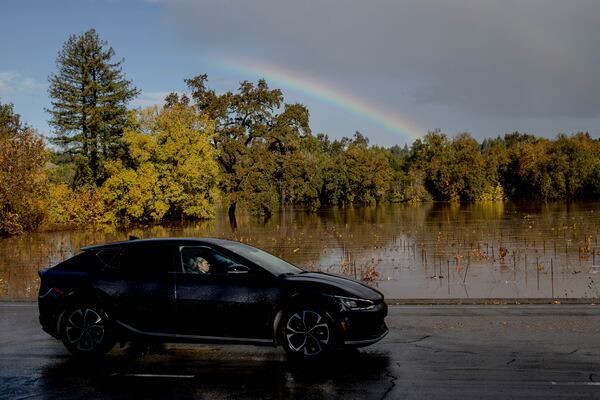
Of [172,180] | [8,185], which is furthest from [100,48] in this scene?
[8,185]

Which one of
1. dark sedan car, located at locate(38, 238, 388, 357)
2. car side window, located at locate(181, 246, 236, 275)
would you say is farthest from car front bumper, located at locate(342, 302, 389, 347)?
car side window, located at locate(181, 246, 236, 275)

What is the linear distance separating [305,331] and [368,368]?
0.99m

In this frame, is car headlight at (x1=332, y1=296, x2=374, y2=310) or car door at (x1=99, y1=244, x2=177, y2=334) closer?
car headlight at (x1=332, y1=296, x2=374, y2=310)

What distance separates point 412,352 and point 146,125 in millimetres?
54075

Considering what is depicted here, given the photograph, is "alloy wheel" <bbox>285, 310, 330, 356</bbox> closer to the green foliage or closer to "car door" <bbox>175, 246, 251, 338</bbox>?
"car door" <bbox>175, 246, 251, 338</bbox>

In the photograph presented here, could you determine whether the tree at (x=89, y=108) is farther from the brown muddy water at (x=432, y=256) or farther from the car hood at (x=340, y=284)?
the car hood at (x=340, y=284)

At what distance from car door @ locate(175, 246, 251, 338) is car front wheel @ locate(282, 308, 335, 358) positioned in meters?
0.59

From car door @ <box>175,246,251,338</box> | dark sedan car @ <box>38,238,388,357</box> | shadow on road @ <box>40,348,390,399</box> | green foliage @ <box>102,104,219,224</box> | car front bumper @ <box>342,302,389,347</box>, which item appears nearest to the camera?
shadow on road @ <box>40,348,390,399</box>

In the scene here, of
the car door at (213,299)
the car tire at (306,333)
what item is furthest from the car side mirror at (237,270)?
the car tire at (306,333)

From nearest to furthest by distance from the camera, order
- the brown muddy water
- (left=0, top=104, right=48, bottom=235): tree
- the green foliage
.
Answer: the brown muddy water → (left=0, top=104, right=48, bottom=235): tree → the green foliage

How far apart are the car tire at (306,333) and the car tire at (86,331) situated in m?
2.62

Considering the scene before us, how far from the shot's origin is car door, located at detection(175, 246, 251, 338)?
8719 millimetres

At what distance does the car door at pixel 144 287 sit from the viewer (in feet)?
29.6

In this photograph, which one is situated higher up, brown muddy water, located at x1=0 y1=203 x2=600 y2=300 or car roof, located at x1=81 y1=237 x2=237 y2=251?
car roof, located at x1=81 y1=237 x2=237 y2=251
